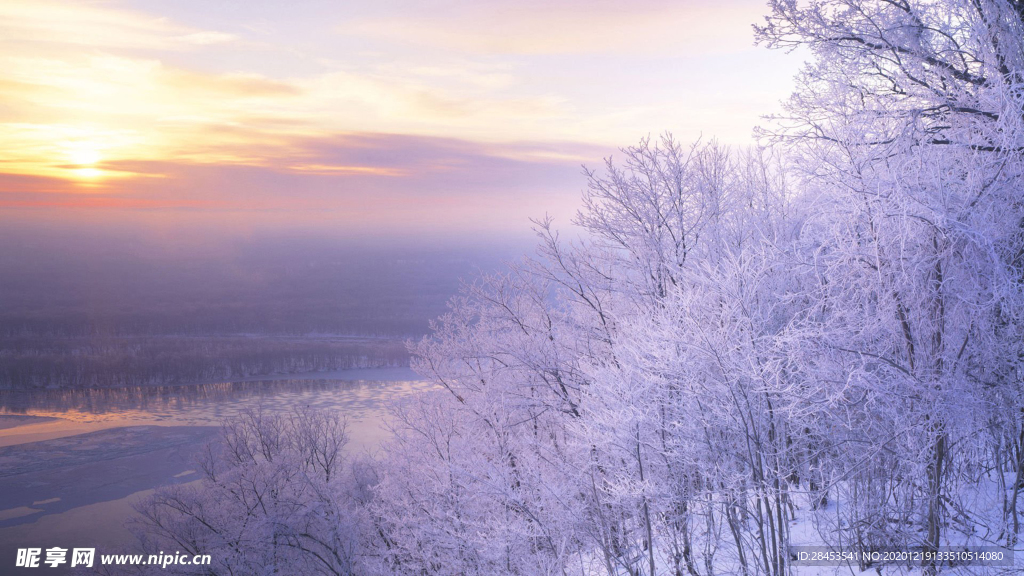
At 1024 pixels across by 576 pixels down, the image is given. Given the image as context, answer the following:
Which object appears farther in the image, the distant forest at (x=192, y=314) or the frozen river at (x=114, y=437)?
the distant forest at (x=192, y=314)

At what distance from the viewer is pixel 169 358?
226ft

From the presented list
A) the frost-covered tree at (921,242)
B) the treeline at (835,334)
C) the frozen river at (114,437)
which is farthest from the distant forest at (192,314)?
the frost-covered tree at (921,242)

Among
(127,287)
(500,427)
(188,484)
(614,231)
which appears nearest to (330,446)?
(188,484)

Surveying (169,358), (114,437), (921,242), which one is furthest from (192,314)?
(921,242)

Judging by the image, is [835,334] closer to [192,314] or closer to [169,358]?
[169,358]

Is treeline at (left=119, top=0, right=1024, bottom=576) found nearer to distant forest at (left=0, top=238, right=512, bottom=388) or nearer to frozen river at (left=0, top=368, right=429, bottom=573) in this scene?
frozen river at (left=0, top=368, right=429, bottom=573)

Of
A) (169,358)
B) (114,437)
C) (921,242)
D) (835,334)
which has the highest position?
(921,242)

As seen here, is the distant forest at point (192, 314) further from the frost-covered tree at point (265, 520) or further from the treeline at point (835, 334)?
Result: the treeline at point (835, 334)

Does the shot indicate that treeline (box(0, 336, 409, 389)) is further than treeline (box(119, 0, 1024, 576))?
Yes

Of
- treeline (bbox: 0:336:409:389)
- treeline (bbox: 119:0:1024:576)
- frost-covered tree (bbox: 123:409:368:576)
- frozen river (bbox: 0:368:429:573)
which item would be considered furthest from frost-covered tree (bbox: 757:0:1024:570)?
treeline (bbox: 0:336:409:389)

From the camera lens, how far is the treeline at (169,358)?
6219 cm

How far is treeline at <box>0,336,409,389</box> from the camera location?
62.2 m

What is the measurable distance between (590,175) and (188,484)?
86.6ft

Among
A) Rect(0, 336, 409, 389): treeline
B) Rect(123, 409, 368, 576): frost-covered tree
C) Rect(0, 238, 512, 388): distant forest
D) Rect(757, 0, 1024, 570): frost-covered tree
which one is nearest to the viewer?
Rect(757, 0, 1024, 570): frost-covered tree
